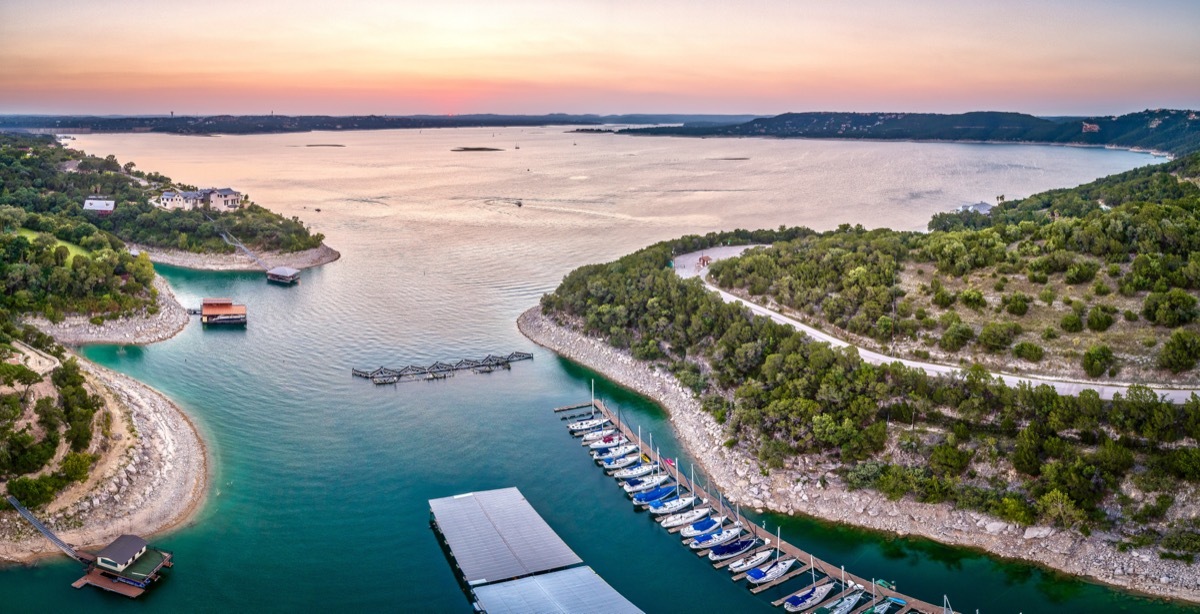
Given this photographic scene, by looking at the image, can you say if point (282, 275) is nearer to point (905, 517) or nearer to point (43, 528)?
point (43, 528)

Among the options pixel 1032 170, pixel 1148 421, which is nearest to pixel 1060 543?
pixel 1148 421

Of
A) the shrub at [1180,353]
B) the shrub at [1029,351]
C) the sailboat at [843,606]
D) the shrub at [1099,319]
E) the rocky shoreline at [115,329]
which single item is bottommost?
the sailboat at [843,606]

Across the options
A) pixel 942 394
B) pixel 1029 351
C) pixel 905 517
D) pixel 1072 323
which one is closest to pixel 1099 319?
pixel 1072 323

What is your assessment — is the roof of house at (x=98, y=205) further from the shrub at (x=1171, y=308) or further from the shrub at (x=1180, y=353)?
the shrub at (x=1180, y=353)

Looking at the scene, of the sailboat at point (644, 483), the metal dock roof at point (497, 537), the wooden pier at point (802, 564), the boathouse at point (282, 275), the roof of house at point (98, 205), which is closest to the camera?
the wooden pier at point (802, 564)

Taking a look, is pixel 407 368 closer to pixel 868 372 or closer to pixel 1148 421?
pixel 868 372

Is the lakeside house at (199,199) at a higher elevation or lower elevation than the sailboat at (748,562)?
higher

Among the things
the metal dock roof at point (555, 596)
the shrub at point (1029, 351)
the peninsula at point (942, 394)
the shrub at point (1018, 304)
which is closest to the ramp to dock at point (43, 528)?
the metal dock roof at point (555, 596)

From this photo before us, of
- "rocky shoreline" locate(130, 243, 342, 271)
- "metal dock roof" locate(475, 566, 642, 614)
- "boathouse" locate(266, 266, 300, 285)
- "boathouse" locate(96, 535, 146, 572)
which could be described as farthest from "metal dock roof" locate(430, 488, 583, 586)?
"rocky shoreline" locate(130, 243, 342, 271)

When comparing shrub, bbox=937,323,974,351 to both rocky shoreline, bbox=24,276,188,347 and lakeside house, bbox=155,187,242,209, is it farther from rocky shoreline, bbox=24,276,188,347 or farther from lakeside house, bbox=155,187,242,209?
lakeside house, bbox=155,187,242,209
